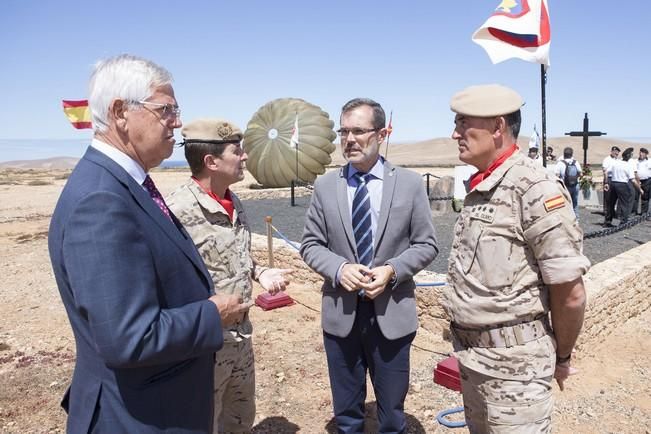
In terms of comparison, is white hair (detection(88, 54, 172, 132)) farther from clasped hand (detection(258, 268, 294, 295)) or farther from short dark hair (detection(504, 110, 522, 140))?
short dark hair (detection(504, 110, 522, 140))

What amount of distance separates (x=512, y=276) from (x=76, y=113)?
9.99 m

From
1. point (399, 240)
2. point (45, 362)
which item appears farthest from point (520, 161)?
point (45, 362)

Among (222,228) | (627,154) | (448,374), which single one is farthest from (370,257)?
(627,154)

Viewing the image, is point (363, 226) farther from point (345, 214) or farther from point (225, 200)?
point (225, 200)

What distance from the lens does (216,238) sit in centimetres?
254

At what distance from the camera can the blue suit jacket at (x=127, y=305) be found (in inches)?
52.1

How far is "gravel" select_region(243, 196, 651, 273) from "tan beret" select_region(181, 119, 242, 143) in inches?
183

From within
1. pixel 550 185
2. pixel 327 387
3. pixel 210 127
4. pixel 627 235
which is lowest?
pixel 627 235

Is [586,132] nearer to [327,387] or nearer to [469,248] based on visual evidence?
[327,387]

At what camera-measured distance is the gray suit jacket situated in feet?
8.70

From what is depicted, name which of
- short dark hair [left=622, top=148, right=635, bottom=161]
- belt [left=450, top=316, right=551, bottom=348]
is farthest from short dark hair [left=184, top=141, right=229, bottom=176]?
short dark hair [left=622, top=148, right=635, bottom=161]

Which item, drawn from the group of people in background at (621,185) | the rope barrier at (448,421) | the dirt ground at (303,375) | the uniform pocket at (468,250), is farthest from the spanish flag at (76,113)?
the group of people in background at (621,185)

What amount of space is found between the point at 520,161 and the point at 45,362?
5.01m

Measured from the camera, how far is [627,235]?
→ 30.8 feet
